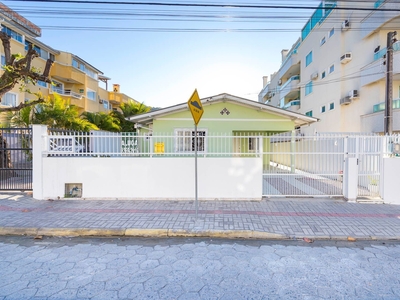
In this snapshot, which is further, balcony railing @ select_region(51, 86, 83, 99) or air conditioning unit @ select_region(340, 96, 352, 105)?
balcony railing @ select_region(51, 86, 83, 99)

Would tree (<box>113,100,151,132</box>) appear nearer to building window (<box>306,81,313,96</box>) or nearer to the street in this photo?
building window (<box>306,81,313,96</box>)

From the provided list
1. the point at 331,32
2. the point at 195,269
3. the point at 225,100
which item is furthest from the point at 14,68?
the point at 331,32

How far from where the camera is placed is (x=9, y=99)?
1678 centimetres

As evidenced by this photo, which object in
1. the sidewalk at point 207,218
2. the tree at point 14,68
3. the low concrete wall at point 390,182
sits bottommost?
the sidewalk at point 207,218

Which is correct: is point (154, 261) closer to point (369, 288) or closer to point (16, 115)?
point (369, 288)

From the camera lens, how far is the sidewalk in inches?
171

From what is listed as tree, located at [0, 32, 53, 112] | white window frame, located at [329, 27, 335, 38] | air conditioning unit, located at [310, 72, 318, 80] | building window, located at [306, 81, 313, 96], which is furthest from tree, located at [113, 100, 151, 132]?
white window frame, located at [329, 27, 335, 38]

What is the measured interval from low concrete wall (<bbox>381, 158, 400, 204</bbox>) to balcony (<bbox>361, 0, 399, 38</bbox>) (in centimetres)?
1078

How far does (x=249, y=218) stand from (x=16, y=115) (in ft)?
48.9

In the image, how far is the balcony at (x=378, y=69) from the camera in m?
11.5

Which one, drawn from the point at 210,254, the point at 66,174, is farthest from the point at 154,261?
the point at 66,174

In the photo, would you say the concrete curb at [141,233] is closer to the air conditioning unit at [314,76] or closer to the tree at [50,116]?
the tree at [50,116]

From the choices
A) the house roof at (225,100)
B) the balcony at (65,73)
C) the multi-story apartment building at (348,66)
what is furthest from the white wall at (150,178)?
Answer: the balcony at (65,73)

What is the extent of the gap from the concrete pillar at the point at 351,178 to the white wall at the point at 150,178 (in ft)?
8.44
